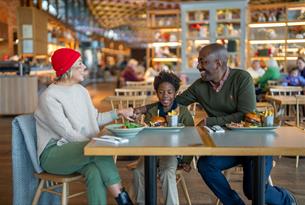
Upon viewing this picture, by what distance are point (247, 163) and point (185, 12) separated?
683 cm

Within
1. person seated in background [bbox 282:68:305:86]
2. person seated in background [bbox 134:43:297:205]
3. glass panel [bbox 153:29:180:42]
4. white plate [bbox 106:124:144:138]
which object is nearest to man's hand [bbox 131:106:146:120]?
person seated in background [bbox 134:43:297:205]

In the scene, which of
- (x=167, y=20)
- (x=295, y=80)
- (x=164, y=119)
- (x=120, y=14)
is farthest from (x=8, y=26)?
(x=120, y=14)

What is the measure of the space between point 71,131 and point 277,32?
8099mm

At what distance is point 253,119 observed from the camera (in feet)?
8.70

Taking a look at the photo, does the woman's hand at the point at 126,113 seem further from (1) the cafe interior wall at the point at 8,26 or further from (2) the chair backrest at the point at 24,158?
(1) the cafe interior wall at the point at 8,26

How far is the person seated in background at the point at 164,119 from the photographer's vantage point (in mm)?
2807

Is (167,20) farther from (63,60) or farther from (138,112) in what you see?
(63,60)

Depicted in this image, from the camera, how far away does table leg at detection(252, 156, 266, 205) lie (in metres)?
2.39

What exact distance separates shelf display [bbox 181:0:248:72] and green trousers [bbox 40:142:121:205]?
265 inches

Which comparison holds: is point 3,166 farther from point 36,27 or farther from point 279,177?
point 36,27

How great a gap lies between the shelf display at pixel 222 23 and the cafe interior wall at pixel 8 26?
6.64 meters

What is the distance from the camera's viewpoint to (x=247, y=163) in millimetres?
2840

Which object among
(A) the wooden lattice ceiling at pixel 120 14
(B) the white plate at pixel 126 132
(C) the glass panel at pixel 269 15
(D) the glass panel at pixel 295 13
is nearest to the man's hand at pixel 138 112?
(B) the white plate at pixel 126 132

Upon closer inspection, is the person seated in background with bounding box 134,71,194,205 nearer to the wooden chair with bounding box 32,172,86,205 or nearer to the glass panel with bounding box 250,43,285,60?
the wooden chair with bounding box 32,172,86,205
